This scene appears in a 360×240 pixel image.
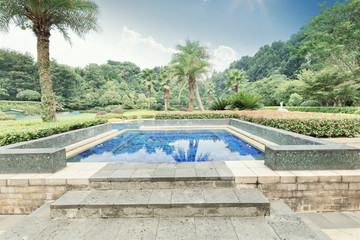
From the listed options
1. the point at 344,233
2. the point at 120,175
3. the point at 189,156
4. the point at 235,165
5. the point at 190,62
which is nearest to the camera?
the point at 344,233

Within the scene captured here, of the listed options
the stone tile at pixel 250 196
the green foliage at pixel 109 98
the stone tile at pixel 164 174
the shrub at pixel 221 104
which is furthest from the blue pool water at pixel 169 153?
the green foliage at pixel 109 98

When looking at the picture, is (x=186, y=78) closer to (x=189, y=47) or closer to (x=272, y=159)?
(x=189, y=47)

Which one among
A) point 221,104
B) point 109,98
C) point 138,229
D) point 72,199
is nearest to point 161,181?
point 138,229

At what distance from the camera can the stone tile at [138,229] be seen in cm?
213

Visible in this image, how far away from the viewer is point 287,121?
6.35 m

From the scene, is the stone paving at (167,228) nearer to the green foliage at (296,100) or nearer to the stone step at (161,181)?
the stone step at (161,181)

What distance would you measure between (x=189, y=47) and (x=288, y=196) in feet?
48.1

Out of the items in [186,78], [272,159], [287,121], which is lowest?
[272,159]

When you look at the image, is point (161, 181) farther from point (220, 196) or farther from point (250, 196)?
point (250, 196)

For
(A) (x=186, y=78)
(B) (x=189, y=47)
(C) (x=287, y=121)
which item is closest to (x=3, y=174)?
(C) (x=287, y=121)

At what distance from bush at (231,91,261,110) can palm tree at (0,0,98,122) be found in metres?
11.5

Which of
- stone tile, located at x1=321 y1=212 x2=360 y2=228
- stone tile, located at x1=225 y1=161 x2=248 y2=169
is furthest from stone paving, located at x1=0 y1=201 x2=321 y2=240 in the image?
stone tile, located at x1=225 y1=161 x2=248 y2=169

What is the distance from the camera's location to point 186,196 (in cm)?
273

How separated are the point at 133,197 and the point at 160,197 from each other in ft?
1.58
